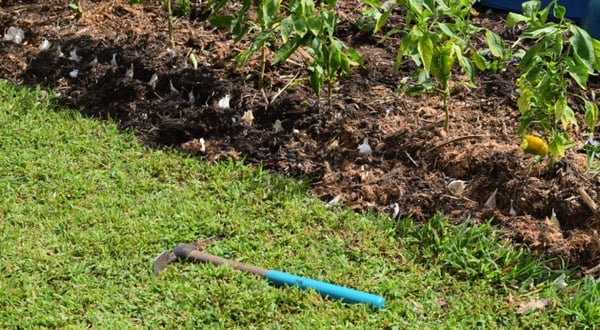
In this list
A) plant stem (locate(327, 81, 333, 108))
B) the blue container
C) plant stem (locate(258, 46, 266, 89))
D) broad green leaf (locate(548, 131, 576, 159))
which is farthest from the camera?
the blue container

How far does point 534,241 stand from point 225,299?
4.14ft

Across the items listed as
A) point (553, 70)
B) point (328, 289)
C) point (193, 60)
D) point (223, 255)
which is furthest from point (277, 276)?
point (193, 60)

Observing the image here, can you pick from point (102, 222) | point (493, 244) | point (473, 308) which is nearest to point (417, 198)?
point (493, 244)

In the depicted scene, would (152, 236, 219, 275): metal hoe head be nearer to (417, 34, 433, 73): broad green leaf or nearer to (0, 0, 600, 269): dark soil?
(0, 0, 600, 269): dark soil

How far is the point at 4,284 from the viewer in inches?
127

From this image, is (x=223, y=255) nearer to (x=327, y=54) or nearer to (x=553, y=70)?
(x=327, y=54)

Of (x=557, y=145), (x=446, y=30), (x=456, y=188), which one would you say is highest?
(x=446, y=30)

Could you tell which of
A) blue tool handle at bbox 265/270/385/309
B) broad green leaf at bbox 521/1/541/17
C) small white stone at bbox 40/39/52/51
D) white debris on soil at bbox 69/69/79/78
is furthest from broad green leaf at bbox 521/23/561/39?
small white stone at bbox 40/39/52/51

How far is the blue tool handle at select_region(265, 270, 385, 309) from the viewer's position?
3.06m

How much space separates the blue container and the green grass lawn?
1927mm

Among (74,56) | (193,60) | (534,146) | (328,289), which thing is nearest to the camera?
(328,289)

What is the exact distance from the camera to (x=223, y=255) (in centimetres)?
340

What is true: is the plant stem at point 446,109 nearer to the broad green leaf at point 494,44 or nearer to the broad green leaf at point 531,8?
the broad green leaf at point 494,44

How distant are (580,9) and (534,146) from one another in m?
1.95
